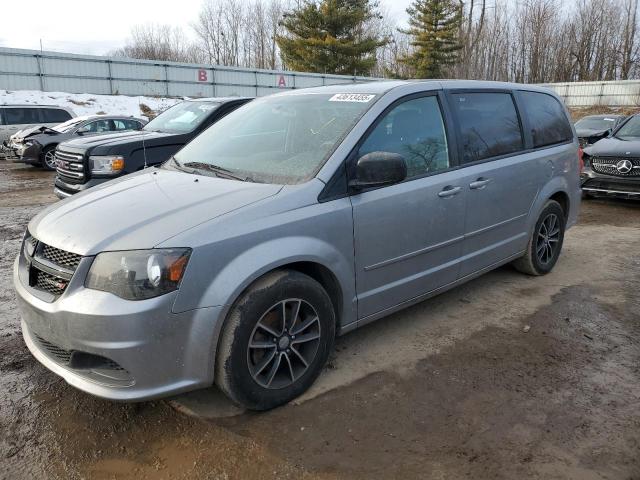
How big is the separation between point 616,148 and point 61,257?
879 cm

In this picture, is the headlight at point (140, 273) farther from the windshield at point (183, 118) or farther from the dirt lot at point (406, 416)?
the windshield at point (183, 118)

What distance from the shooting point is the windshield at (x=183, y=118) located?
7.82 metres

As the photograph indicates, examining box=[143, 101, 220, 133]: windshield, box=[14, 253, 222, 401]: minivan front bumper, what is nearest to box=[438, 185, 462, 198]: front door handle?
box=[14, 253, 222, 401]: minivan front bumper

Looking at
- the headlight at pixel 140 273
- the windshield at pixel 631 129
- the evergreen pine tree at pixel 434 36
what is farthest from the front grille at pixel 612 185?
the evergreen pine tree at pixel 434 36

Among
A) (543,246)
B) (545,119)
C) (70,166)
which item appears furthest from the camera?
(70,166)

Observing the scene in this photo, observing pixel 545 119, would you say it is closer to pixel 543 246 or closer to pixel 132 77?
pixel 543 246

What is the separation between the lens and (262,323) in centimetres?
278

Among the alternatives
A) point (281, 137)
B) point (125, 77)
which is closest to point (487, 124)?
point (281, 137)

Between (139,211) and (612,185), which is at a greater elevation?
(139,211)

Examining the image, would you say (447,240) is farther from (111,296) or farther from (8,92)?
(8,92)

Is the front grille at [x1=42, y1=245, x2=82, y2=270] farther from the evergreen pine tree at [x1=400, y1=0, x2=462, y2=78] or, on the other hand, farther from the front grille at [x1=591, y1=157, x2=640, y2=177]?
the evergreen pine tree at [x1=400, y1=0, x2=462, y2=78]

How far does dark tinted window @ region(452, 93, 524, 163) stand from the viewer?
3980 mm

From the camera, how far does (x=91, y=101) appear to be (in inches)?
1014

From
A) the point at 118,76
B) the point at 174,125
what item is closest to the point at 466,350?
the point at 174,125
